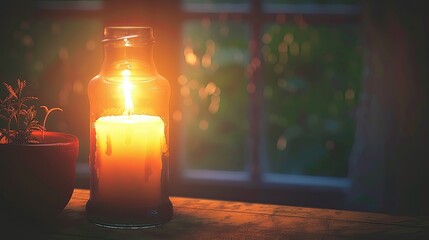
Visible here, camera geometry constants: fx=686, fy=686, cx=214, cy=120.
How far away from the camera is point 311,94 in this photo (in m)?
2.89

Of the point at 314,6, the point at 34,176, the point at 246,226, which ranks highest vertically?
the point at 314,6

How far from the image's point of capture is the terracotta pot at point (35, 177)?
1.10m

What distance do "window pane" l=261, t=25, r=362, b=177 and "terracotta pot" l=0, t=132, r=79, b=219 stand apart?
6.10ft

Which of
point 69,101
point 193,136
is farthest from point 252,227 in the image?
point 69,101

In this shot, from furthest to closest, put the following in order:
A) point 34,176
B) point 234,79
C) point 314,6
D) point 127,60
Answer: point 234,79
point 314,6
point 127,60
point 34,176

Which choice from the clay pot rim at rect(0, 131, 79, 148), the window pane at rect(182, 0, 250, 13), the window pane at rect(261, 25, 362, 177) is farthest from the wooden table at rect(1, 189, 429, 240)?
the window pane at rect(182, 0, 250, 13)

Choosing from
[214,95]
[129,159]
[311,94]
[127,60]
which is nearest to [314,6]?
[311,94]

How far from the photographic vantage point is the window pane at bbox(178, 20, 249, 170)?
2.95 m

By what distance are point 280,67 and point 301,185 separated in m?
0.51

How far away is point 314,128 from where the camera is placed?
9.53 ft

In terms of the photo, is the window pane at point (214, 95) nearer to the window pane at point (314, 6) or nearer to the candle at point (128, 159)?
the window pane at point (314, 6)

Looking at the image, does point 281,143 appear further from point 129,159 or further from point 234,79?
point 129,159

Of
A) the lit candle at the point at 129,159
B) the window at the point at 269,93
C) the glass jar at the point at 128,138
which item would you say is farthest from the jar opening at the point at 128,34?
the window at the point at 269,93

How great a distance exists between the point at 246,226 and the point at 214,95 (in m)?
1.84
